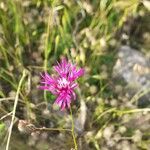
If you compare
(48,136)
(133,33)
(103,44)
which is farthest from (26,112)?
(133,33)

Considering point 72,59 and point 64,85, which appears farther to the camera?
point 72,59

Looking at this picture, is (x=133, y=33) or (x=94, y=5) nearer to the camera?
(x=94, y=5)

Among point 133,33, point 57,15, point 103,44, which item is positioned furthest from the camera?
point 133,33

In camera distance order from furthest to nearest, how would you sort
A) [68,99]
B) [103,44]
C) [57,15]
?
[57,15] → [103,44] → [68,99]

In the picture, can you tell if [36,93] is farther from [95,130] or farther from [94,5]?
[94,5]

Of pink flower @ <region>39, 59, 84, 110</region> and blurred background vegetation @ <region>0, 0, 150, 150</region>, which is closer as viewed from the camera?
pink flower @ <region>39, 59, 84, 110</region>

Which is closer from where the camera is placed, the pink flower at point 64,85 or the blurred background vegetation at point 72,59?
the pink flower at point 64,85

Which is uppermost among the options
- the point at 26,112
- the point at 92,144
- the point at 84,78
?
the point at 84,78

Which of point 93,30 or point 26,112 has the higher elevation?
point 93,30
